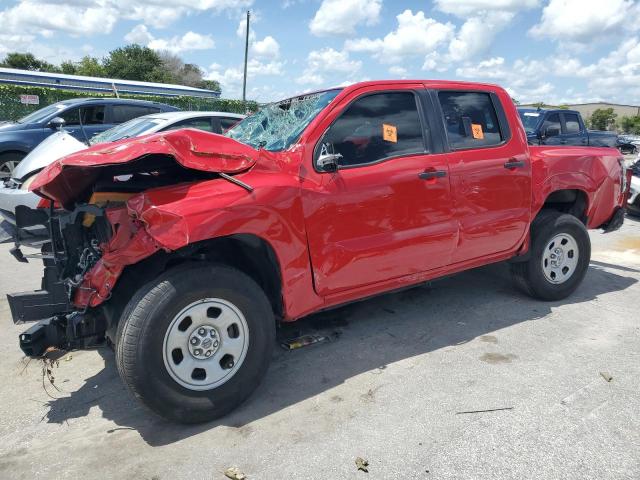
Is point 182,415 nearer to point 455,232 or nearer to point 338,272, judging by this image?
point 338,272

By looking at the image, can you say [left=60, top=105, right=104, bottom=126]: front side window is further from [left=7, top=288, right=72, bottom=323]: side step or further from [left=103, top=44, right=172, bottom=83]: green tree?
[left=103, top=44, right=172, bottom=83]: green tree

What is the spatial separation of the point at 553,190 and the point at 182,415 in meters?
3.65

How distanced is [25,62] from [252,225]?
7077 cm

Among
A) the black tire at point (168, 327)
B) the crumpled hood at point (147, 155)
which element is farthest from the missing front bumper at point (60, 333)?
the crumpled hood at point (147, 155)

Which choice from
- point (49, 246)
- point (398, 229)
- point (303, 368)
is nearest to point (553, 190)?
point (398, 229)

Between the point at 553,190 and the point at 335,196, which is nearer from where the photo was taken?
the point at 335,196

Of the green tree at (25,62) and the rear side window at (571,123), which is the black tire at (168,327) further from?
the green tree at (25,62)

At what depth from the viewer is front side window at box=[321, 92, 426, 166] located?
135 inches

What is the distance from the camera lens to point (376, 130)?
142 inches

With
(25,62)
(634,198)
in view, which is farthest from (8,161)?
(25,62)

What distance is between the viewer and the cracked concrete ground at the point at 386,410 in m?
2.59

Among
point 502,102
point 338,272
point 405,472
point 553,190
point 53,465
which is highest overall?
point 502,102

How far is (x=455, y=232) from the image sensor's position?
12.9 ft

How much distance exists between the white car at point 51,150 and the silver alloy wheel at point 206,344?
5.01ft
